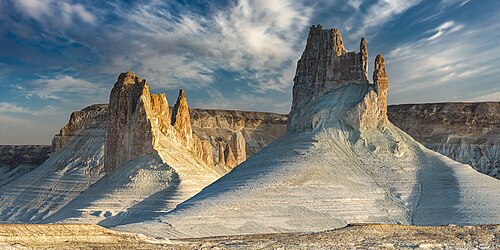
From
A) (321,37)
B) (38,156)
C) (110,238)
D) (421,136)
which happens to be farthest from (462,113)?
(110,238)

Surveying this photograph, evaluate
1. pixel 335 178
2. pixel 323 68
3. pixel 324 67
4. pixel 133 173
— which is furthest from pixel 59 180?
pixel 335 178

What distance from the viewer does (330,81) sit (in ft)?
132

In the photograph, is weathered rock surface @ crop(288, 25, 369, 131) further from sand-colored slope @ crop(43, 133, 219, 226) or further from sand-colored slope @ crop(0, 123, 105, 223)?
sand-colored slope @ crop(0, 123, 105, 223)


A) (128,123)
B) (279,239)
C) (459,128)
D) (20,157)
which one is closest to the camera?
(279,239)

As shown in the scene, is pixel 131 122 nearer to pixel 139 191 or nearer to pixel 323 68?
pixel 139 191

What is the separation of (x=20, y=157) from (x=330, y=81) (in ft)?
300

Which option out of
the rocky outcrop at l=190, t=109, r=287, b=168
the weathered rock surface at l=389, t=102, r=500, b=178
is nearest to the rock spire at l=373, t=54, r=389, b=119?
the weathered rock surface at l=389, t=102, r=500, b=178

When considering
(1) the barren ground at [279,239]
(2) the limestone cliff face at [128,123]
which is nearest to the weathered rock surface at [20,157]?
(2) the limestone cliff face at [128,123]

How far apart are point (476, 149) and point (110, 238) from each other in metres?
87.7

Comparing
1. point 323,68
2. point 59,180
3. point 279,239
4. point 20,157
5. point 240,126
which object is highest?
point 240,126

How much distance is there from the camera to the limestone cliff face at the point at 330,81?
3762 cm

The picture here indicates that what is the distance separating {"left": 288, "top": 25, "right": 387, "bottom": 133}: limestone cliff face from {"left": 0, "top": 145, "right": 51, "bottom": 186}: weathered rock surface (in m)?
82.3

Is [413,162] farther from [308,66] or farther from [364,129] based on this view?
[308,66]

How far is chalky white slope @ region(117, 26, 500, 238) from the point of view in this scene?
27453 mm
